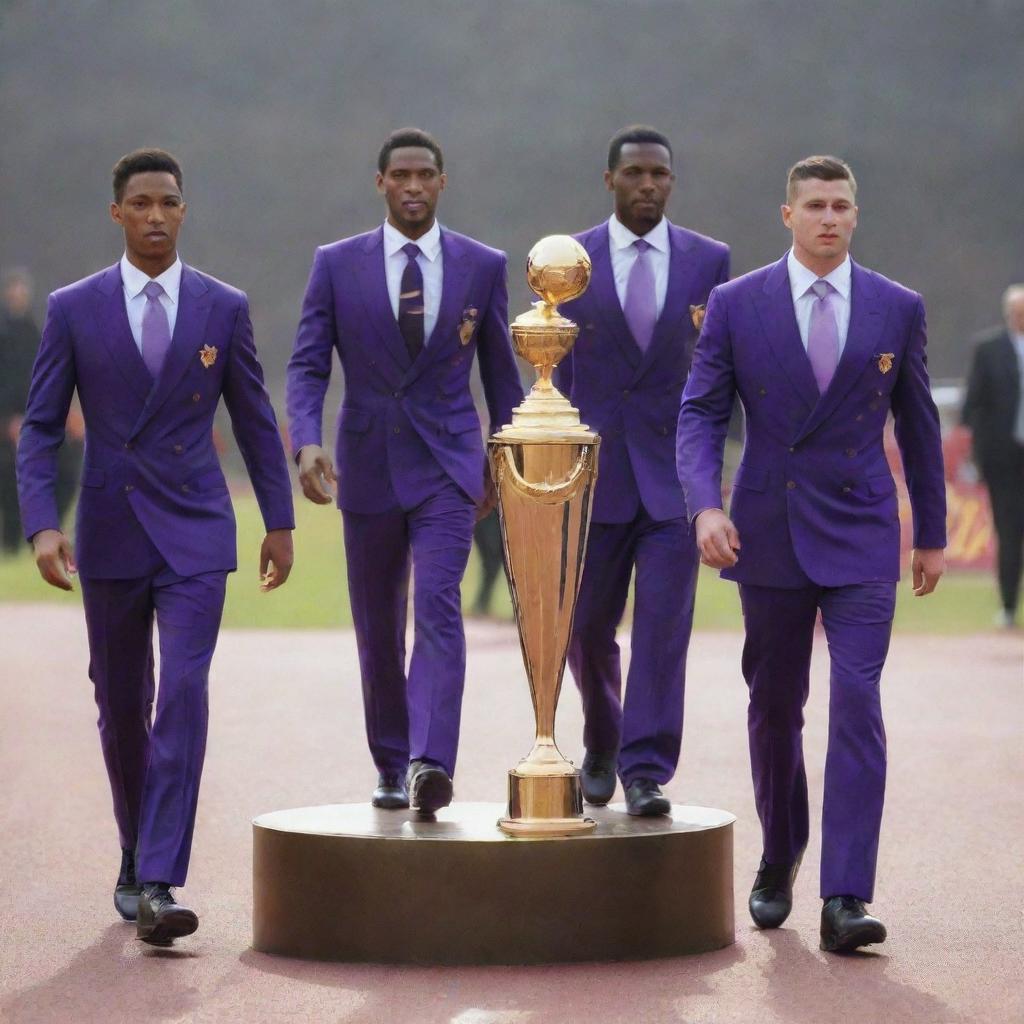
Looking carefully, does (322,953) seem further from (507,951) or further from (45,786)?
(45,786)

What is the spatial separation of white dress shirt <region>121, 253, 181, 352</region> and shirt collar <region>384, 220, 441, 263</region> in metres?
0.71

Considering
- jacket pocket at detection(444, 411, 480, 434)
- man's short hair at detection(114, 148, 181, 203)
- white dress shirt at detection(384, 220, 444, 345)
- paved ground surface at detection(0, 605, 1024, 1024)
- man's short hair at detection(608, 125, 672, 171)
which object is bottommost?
paved ground surface at detection(0, 605, 1024, 1024)

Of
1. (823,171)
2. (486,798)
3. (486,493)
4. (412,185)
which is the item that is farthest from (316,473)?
(486,798)

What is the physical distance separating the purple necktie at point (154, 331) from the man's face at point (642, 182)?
1.34m

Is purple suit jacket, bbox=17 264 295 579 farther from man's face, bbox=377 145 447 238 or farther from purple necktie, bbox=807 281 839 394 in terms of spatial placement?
purple necktie, bbox=807 281 839 394

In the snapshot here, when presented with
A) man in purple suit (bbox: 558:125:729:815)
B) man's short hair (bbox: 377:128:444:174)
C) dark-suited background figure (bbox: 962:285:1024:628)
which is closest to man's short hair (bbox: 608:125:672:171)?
man in purple suit (bbox: 558:125:729:815)

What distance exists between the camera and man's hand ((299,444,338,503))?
18.3ft

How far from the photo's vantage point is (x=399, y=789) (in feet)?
18.8

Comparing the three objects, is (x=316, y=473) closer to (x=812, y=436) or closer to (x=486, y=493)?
(x=486, y=493)

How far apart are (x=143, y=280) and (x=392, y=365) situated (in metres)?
0.76

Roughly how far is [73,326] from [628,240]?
5.13ft

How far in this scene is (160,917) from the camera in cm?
499

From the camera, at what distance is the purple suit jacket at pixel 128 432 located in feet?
17.4

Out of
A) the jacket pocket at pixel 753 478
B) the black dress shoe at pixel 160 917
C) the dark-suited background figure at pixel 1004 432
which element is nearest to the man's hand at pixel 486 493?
the jacket pocket at pixel 753 478
